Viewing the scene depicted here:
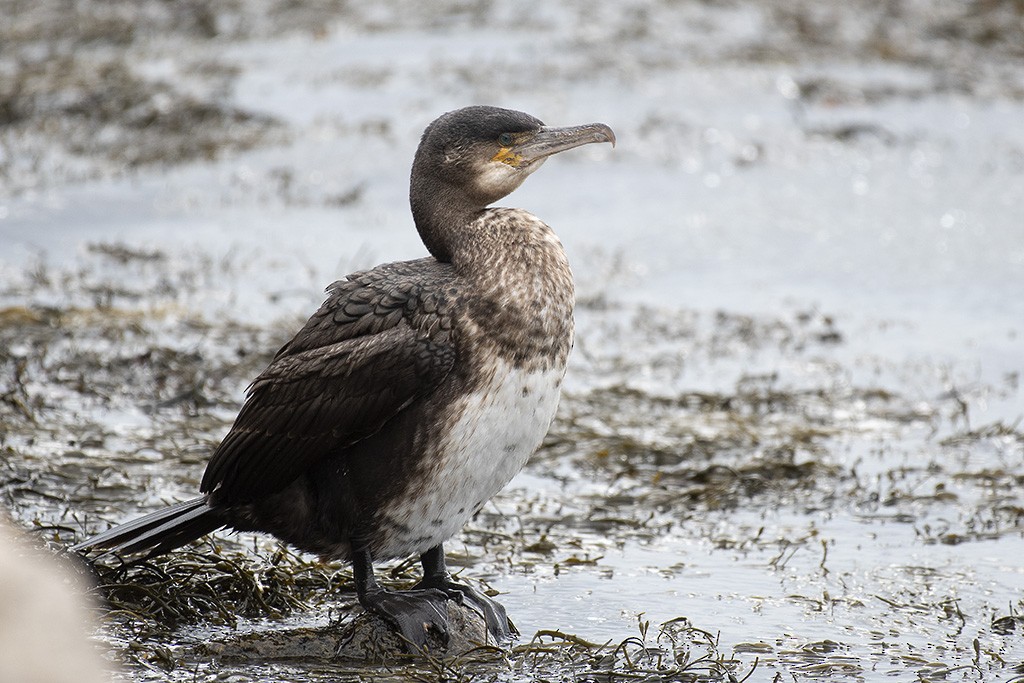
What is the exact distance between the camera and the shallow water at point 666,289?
5.18 m

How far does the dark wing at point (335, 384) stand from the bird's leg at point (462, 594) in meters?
0.54

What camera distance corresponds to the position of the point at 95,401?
6559 millimetres

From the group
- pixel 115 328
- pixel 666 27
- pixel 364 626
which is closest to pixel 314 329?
pixel 364 626

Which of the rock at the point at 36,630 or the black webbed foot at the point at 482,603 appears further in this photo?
the black webbed foot at the point at 482,603

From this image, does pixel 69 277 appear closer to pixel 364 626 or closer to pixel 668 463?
pixel 668 463

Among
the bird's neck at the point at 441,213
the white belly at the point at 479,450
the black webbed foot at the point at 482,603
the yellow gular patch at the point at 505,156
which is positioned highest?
the yellow gular patch at the point at 505,156

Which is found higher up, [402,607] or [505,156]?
[505,156]

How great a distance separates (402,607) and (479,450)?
0.56 meters

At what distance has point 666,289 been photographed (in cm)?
885

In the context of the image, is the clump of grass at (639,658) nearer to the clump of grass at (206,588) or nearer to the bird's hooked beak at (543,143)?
the clump of grass at (206,588)

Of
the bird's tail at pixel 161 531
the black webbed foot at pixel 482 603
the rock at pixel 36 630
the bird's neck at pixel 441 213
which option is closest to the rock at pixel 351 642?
the black webbed foot at pixel 482 603

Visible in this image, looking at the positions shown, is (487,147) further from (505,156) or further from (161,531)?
(161,531)

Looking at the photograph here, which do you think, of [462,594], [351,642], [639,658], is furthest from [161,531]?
[639,658]

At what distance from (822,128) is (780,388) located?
493cm
